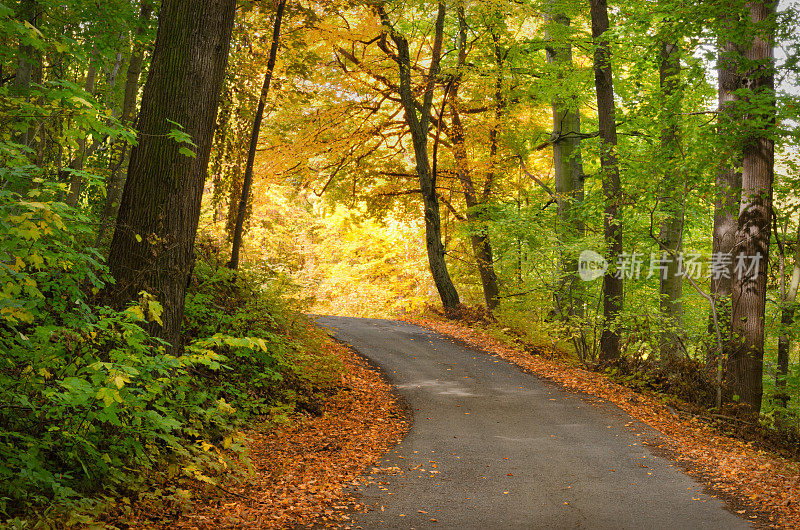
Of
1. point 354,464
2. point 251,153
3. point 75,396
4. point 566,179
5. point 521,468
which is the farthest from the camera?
point 566,179

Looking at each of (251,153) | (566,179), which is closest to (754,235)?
(566,179)

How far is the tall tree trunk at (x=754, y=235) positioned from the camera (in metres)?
9.67

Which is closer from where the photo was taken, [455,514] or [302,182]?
[455,514]

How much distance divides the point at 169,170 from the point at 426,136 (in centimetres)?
1321

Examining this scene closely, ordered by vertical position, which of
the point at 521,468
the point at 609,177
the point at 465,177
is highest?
the point at 465,177

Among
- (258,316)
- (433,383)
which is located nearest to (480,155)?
(433,383)

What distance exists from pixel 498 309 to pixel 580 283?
132 inches

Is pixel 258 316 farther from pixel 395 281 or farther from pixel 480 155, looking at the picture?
pixel 395 281

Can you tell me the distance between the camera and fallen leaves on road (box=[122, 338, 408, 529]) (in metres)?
4.83

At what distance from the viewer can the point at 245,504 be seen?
510 cm

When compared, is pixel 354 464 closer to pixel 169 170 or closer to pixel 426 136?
pixel 169 170

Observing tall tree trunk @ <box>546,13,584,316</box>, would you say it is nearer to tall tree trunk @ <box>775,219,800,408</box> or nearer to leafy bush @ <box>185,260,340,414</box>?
tall tree trunk @ <box>775,219,800,408</box>

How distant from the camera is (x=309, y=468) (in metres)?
6.35

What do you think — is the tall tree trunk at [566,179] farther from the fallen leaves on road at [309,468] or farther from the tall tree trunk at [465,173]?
the fallen leaves on road at [309,468]
